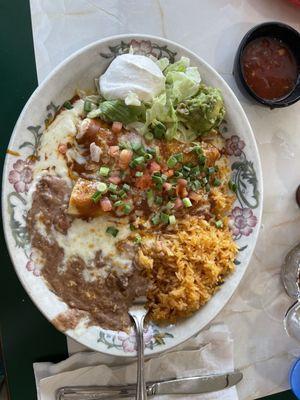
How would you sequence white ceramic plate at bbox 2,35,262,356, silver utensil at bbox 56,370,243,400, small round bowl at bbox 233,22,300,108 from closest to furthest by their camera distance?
white ceramic plate at bbox 2,35,262,356, silver utensil at bbox 56,370,243,400, small round bowl at bbox 233,22,300,108

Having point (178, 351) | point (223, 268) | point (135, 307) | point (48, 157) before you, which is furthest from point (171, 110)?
point (178, 351)

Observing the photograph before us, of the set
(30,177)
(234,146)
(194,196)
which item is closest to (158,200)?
(194,196)

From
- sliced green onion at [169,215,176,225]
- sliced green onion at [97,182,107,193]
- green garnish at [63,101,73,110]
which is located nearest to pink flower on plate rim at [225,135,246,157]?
sliced green onion at [169,215,176,225]

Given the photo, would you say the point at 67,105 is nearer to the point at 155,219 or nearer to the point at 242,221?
the point at 155,219

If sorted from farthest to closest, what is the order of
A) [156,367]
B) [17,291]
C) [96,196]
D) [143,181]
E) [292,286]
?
[292,286] < [156,367] < [17,291] < [143,181] < [96,196]

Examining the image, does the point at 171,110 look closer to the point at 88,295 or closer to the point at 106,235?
the point at 106,235

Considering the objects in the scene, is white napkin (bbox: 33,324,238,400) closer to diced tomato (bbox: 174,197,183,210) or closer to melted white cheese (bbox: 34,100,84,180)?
diced tomato (bbox: 174,197,183,210)
